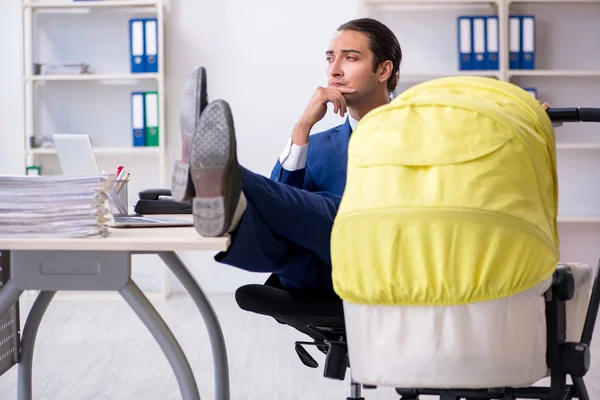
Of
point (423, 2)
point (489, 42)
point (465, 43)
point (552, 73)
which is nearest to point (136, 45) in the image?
point (423, 2)

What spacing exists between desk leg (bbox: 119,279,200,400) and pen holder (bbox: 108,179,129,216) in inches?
22.6

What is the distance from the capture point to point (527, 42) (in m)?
4.63

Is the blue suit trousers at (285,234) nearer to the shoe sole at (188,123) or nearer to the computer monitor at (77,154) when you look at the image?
the shoe sole at (188,123)

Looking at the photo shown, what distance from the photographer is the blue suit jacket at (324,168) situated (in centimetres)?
205

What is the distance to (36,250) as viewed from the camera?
1374 millimetres

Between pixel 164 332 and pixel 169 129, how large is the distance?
359 centimetres

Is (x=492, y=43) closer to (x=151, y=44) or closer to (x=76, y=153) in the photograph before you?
(x=151, y=44)

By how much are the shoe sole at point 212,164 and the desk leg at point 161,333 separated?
15 centimetres

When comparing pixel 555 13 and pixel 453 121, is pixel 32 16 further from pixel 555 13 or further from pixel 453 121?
pixel 453 121

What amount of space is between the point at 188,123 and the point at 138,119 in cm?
331

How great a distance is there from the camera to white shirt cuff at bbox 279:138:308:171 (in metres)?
2.02

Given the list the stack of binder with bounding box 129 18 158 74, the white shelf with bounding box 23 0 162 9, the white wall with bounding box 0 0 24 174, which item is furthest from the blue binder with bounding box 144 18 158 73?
the white wall with bounding box 0 0 24 174

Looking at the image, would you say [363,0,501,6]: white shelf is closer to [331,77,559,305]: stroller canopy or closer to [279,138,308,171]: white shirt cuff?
[279,138,308,171]: white shirt cuff

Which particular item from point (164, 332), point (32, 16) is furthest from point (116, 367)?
point (32, 16)
